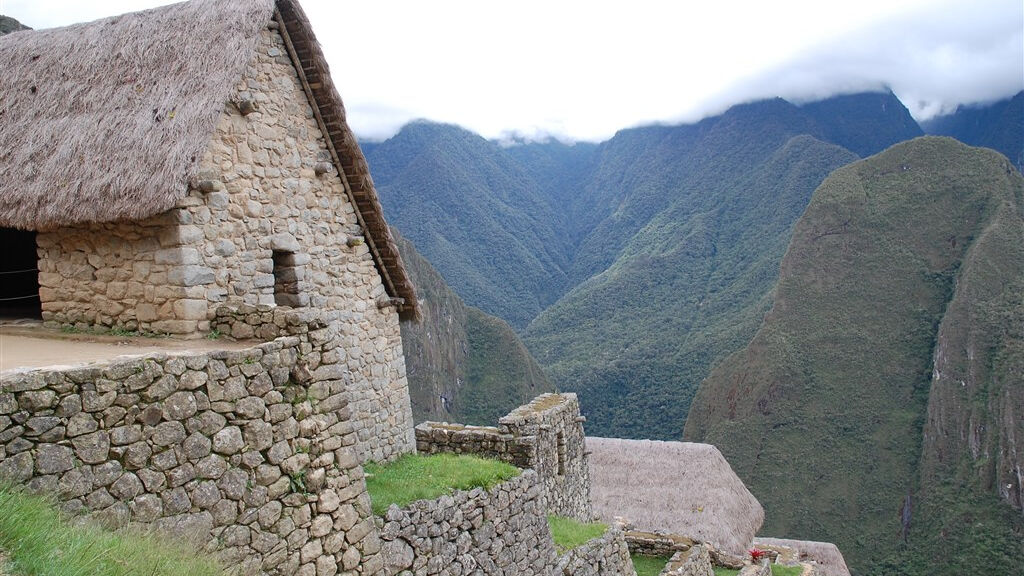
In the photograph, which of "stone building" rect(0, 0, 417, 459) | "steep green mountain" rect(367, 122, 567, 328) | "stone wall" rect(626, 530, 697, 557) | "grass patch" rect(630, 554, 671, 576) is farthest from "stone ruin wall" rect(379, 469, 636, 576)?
"steep green mountain" rect(367, 122, 567, 328)

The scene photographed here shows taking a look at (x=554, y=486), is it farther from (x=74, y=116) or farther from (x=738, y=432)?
(x=738, y=432)

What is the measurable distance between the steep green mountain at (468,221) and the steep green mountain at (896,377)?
39060 millimetres

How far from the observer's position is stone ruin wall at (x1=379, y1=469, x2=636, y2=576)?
6.00 meters

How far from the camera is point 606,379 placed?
267ft

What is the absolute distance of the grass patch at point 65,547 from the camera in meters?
3.08

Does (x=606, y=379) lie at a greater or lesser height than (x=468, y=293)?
lesser

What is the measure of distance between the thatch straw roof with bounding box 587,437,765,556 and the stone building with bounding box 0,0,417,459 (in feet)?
38.1

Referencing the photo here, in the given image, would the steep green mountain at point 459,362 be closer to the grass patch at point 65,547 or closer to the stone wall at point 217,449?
the stone wall at point 217,449

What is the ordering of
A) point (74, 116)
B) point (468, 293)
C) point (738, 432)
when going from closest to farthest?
point (74, 116) < point (738, 432) < point (468, 293)

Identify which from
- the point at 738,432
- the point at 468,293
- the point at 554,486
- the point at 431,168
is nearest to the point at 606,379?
the point at 738,432

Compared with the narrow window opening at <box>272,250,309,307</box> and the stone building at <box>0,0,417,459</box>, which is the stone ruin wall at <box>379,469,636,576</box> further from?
the narrow window opening at <box>272,250,309,307</box>

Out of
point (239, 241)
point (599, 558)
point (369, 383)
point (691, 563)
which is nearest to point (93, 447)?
point (239, 241)

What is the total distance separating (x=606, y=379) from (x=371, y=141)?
58990mm

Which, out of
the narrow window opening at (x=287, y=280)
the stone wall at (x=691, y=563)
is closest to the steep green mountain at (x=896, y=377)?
the stone wall at (x=691, y=563)
